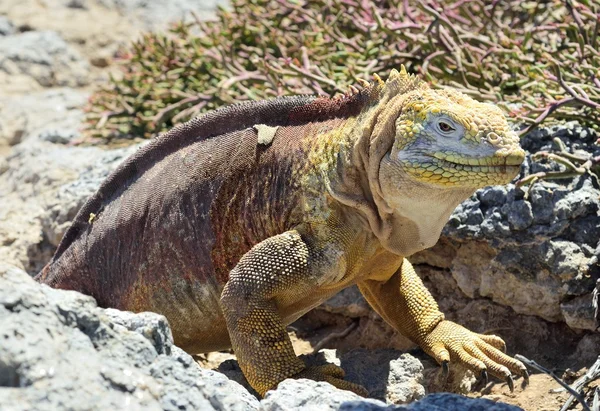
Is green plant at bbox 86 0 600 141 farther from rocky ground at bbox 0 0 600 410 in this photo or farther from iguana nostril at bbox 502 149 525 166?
iguana nostril at bbox 502 149 525 166

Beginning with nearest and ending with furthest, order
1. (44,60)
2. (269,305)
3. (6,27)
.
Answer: (269,305) → (44,60) → (6,27)

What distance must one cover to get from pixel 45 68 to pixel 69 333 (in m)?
6.63

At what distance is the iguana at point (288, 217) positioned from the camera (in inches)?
162

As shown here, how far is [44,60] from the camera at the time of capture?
9.41m

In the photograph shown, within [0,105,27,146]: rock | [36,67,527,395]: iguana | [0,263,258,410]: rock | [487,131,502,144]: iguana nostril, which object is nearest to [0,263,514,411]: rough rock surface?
[0,263,258,410]: rock

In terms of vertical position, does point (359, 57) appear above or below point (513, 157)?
below

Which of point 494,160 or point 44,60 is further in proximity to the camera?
point 44,60

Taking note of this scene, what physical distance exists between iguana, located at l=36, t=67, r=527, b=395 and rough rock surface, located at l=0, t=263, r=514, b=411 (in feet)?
2.91

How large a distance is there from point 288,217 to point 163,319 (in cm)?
120

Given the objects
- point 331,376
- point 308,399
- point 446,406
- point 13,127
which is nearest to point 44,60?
point 13,127

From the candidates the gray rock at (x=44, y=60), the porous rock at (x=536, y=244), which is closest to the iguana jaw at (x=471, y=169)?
the porous rock at (x=536, y=244)

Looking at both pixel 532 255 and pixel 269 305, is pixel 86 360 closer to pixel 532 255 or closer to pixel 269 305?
pixel 269 305

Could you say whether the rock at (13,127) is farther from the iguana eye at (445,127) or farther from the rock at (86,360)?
the rock at (86,360)

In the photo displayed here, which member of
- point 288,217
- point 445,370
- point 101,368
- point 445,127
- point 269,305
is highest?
point 445,127
